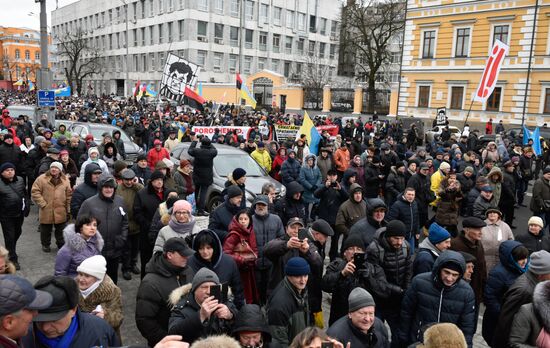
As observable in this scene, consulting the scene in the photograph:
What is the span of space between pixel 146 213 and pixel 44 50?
10.4 meters

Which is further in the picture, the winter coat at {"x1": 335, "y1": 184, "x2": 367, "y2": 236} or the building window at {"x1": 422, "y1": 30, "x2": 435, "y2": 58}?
the building window at {"x1": 422, "y1": 30, "x2": 435, "y2": 58}

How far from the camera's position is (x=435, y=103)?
117 ft

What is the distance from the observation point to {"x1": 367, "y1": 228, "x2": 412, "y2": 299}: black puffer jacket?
4.83m

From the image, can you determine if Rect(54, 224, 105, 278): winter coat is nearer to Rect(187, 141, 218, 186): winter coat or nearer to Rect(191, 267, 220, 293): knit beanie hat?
Rect(191, 267, 220, 293): knit beanie hat

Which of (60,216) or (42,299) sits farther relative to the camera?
(60,216)

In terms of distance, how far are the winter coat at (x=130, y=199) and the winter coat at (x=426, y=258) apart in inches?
172

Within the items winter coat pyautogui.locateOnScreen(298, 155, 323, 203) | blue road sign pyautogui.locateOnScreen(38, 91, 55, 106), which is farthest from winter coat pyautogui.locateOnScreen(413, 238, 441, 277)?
blue road sign pyautogui.locateOnScreen(38, 91, 55, 106)

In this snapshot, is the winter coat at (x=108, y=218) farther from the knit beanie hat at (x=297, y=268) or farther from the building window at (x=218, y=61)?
the building window at (x=218, y=61)

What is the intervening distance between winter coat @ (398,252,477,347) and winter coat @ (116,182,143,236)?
15.1 ft

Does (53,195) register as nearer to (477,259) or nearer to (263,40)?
(477,259)

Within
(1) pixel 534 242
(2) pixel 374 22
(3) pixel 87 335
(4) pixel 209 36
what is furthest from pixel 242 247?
(4) pixel 209 36

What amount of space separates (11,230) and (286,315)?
558 cm

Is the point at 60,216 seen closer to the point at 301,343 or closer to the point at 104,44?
the point at 301,343

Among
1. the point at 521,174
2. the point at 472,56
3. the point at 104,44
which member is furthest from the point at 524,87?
the point at 104,44
